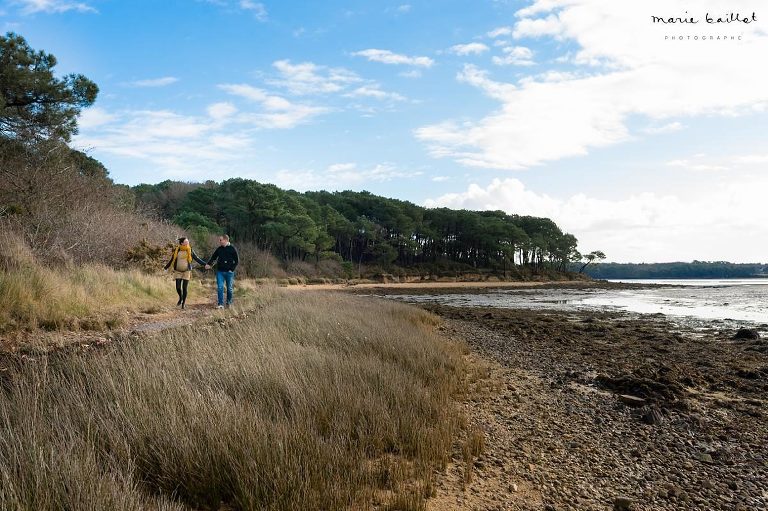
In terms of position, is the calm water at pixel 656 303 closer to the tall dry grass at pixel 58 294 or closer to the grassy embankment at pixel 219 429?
the grassy embankment at pixel 219 429

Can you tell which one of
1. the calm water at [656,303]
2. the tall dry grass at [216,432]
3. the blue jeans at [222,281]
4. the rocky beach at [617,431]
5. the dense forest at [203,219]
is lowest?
the calm water at [656,303]

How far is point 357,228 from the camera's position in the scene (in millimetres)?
72938

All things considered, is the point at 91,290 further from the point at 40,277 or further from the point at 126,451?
the point at 126,451

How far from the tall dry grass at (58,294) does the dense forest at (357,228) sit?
25.5 meters

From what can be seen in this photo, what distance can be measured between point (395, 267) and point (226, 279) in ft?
190

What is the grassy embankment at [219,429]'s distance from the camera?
9.82ft

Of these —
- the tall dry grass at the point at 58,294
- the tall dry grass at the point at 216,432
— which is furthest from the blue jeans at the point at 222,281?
the tall dry grass at the point at 216,432

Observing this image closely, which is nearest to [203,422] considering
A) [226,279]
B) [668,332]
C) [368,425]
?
[368,425]

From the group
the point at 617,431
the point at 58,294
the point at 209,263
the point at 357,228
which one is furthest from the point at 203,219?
the point at 617,431

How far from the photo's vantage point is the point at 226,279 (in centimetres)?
1412

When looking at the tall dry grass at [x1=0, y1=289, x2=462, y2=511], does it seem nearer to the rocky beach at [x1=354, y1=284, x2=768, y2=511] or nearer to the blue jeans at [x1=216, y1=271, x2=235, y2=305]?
the rocky beach at [x1=354, y1=284, x2=768, y2=511]

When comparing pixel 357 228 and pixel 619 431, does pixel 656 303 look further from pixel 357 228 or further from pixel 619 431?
pixel 357 228

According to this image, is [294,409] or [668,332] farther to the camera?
[668,332]

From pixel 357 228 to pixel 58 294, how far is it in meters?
63.1
